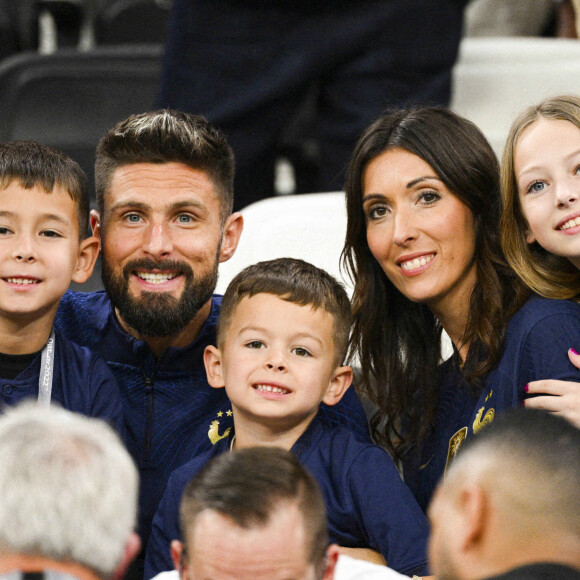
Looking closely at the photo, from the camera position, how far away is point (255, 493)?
121cm

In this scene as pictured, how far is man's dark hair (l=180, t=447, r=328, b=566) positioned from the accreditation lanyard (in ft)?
2.00

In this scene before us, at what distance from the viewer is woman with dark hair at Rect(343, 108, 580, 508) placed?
1935 millimetres

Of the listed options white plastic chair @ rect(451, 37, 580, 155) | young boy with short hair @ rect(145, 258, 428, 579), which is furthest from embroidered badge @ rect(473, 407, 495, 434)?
white plastic chair @ rect(451, 37, 580, 155)

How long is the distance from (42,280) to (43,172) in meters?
0.19

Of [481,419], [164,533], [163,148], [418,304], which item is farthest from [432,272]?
[164,533]

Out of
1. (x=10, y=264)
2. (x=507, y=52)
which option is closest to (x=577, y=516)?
(x=10, y=264)

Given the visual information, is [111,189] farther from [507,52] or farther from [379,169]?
[507,52]

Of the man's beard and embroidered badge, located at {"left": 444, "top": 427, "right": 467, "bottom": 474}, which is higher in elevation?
the man's beard

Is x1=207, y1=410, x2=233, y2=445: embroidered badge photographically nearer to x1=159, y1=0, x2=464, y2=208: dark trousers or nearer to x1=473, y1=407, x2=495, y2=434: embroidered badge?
x1=473, y1=407, x2=495, y2=434: embroidered badge

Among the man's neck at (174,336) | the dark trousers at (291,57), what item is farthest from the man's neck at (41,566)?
the dark trousers at (291,57)

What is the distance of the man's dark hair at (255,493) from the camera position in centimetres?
120

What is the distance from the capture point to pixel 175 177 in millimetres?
2031

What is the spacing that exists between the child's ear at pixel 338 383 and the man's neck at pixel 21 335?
0.50 metres

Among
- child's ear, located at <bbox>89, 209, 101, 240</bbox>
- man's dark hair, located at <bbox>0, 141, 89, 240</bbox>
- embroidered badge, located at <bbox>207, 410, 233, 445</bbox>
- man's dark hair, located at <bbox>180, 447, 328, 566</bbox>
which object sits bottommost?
embroidered badge, located at <bbox>207, 410, 233, 445</bbox>
